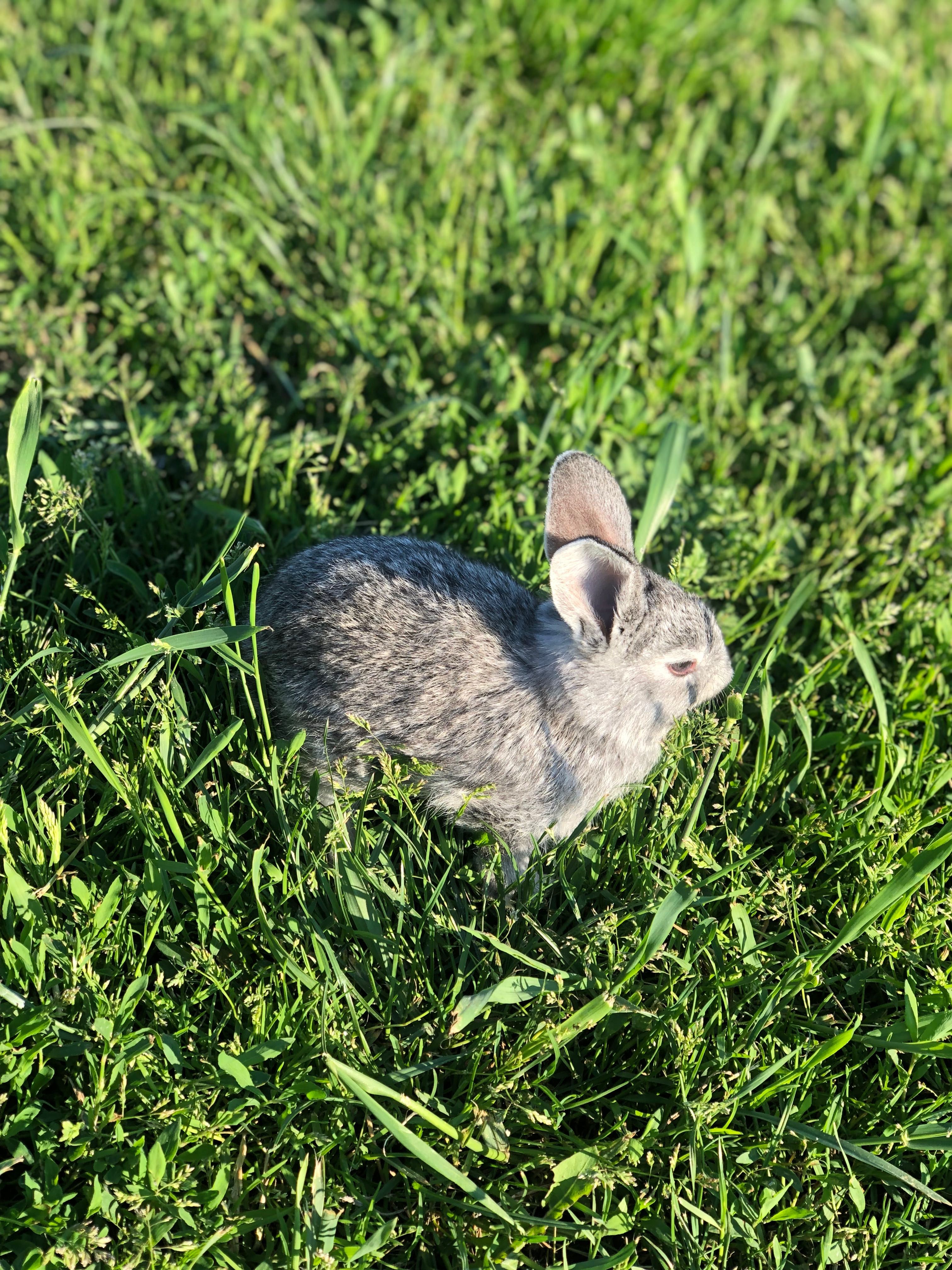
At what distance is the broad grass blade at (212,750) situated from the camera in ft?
11.0

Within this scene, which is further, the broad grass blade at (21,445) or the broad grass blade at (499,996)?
the broad grass blade at (21,445)

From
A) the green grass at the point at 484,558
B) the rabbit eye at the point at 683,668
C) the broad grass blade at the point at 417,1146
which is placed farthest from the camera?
the rabbit eye at the point at 683,668

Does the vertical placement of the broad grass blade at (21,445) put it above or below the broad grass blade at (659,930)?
above

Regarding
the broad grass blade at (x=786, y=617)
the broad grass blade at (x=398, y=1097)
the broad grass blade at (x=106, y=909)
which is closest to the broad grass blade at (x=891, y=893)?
the broad grass blade at (x=786, y=617)

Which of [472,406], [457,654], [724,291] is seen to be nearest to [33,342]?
[472,406]

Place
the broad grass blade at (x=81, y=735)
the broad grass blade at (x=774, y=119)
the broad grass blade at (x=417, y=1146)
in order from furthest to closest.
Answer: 1. the broad grass blade at (x=774, y=119)
2. the broad grass blade at (x=81, y=735)
3. the broad grass blade at (x=417, y=1146)

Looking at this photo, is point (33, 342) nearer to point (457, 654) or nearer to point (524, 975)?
point (457, 654)

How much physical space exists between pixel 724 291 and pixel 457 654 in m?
2.95

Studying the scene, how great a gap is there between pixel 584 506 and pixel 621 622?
1.42ft

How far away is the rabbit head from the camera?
388 centimetres

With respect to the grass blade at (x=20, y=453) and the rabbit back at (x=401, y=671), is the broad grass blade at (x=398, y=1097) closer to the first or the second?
the rabbit back at (x=401, y=671)

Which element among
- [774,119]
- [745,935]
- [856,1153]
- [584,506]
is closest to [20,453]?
[584,506]

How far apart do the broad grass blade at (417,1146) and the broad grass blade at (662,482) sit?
89.0 inches

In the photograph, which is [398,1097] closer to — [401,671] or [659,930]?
[659,930]
